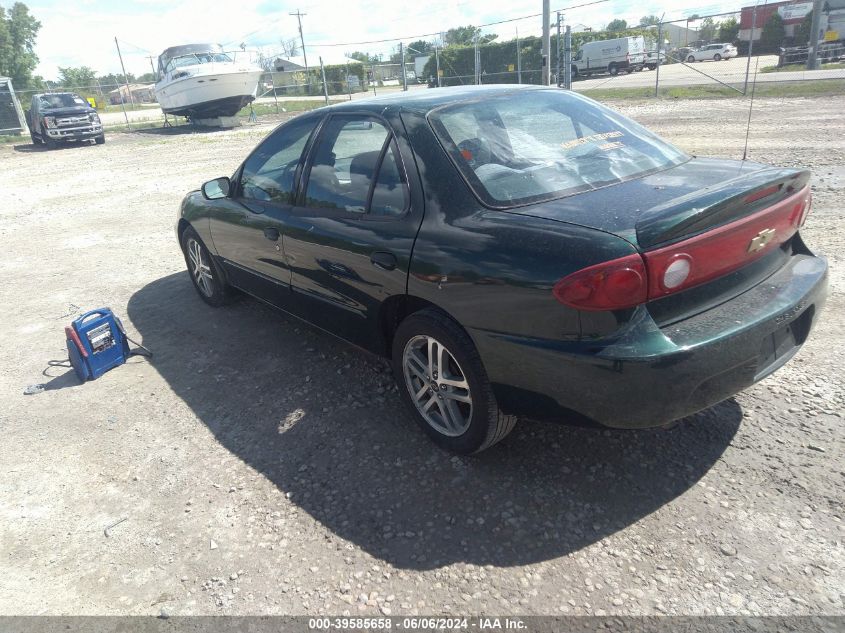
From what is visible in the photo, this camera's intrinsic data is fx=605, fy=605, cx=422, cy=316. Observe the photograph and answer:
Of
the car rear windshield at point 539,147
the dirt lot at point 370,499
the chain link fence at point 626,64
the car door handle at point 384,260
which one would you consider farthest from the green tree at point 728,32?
the car door handle at point 384,260

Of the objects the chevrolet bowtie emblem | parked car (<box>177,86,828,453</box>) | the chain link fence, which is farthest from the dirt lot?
the chain link fence

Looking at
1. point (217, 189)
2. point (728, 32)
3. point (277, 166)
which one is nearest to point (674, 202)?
point (277, 166)

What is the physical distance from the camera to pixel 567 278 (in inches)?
91.3

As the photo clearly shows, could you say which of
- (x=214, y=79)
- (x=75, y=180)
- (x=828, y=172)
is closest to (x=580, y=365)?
(x=828, y=172)

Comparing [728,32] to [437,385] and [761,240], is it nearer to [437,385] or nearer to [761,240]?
[761,240]

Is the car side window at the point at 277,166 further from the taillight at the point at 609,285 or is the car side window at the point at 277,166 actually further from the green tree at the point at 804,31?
the green tree at the point at 804,31

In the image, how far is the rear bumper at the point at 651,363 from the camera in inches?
90.2

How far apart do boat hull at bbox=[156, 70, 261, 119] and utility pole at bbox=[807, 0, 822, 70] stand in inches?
888

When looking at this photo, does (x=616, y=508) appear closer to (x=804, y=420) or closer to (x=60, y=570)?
(x=804, y=420)

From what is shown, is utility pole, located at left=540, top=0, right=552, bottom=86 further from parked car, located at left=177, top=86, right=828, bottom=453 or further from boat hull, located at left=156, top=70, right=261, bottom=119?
parked car, located at left=177, top=86, right=828, bottom=453

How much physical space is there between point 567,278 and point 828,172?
24.9 ft

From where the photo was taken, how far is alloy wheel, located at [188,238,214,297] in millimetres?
5391

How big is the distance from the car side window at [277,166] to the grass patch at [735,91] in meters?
15.1

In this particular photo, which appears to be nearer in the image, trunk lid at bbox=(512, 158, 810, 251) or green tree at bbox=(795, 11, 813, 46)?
trunk lid at bbox=(512, 158, 810, 251)
